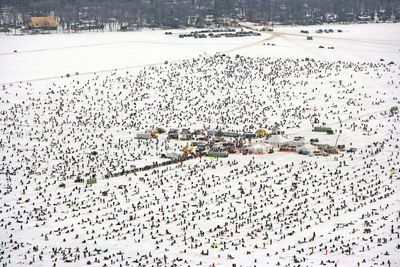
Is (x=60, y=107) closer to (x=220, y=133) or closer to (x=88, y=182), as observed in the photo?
(x=220, y=133)

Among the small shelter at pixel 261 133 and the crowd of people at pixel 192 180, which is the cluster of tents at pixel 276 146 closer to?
the crowd of people at pixel 192 180

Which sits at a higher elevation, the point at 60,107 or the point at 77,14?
the point at 77,14

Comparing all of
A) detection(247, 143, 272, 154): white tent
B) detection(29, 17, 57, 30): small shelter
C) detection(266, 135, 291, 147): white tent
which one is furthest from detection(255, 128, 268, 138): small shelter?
detection(29, 17, 57, 30): small shelter

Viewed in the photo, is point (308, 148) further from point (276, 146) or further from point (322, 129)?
point (322, 129)

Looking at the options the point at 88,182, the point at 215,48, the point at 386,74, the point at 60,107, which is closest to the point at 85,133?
the point at 60,107

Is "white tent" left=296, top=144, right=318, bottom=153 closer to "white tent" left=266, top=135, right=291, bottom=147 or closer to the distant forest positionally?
"white tent" left=266, top=135, right=291, bottom=147
